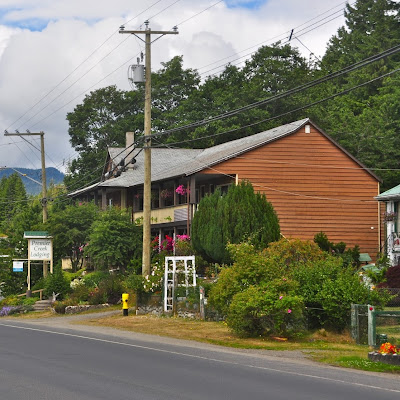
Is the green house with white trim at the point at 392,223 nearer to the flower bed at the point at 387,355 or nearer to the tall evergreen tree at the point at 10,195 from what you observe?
the flower bed at the point at 387,355

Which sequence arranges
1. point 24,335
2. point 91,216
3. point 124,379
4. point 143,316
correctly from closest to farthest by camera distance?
point 124,379 < point 24,335 < point 143,316 < point 91,216

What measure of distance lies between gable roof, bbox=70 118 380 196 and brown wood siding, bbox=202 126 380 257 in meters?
0.45

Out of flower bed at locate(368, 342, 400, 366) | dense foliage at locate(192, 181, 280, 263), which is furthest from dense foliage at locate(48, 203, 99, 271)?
flower bed at locate(368, 342, 400, 366)

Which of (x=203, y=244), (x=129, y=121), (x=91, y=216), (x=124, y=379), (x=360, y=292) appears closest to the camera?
(x=124, y=379)

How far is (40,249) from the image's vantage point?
167 ft

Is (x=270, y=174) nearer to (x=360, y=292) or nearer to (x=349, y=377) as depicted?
(x=360, y=292)

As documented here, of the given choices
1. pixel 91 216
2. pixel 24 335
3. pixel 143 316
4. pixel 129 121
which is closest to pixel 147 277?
pixel 143 316

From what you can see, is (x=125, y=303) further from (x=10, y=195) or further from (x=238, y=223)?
(x=10, y=195)

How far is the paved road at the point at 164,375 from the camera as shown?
13.9 m

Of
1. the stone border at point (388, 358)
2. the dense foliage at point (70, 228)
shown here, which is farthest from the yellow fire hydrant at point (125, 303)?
the stone border at point (388, 358)

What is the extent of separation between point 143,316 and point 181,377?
755 inches

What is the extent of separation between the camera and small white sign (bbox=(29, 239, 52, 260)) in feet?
166

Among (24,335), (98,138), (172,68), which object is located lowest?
(24,335)

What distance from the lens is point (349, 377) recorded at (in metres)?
17.1
